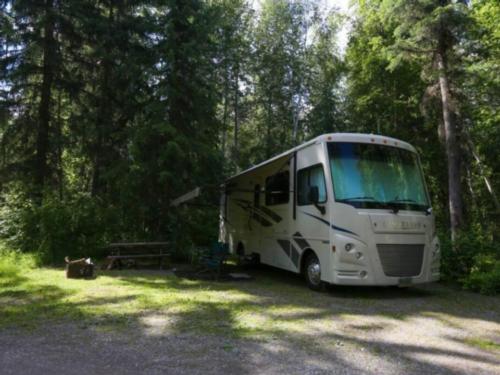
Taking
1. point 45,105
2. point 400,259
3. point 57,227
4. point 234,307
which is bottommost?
point 234,307

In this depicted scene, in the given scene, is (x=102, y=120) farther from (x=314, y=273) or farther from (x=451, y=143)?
(x=451, y=143)

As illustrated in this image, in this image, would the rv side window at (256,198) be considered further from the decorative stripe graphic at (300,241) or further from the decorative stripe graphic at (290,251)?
the decorative stripe graphic at (300,241)

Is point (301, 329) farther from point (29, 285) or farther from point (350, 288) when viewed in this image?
point (29, 285)

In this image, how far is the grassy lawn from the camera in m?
5.82

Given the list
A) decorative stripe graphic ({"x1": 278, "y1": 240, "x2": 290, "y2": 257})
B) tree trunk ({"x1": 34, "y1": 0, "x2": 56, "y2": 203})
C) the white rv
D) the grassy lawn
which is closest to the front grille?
the white rv

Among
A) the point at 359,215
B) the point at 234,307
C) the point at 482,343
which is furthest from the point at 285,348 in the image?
the point at 359,215

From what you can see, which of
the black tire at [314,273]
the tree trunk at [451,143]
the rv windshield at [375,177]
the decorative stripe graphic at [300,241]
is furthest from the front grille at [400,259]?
the tree trunk at [451,143]

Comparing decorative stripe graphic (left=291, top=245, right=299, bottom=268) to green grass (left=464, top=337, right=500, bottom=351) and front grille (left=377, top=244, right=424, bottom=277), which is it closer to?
front grille (left=377, top=244, right=424, bottom=277)

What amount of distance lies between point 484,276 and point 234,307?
17.0 feet

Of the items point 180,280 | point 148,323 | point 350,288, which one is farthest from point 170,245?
point 148,323

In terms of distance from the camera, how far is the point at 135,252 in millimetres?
12266

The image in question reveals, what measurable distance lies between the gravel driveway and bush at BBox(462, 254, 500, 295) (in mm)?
2127

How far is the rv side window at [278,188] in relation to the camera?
33.0 ft

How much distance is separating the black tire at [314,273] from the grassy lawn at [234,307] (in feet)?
0.62
